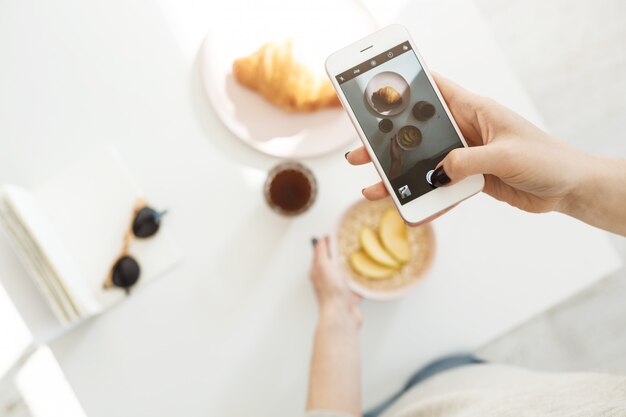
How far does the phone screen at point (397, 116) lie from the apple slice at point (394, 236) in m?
0.16

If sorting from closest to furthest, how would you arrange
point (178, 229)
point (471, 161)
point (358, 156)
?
point (471, 161) → point (358, 156) → point (178, 229)

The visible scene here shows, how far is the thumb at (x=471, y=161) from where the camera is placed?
570 mm

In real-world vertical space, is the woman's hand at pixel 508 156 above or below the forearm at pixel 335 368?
above

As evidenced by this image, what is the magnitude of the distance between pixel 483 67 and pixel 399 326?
19.2 inches

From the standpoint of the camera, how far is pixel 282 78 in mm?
761

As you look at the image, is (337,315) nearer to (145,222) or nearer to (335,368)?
(335,368)

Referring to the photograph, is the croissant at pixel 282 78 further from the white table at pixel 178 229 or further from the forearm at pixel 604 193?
the forearm at pixel 604 193

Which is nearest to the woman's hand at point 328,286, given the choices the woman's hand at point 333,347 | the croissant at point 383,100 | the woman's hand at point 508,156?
the woman's hand at point 333,347

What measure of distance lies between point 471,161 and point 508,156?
53 millimetres

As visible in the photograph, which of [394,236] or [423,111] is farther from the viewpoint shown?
[394,236]

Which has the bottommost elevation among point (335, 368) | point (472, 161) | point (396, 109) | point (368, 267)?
point (335, 368)

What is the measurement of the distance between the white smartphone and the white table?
19 cm

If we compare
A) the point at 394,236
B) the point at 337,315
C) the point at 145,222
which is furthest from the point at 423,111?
the point at 145,222

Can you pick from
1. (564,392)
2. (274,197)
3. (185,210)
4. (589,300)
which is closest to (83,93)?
(185,210)
